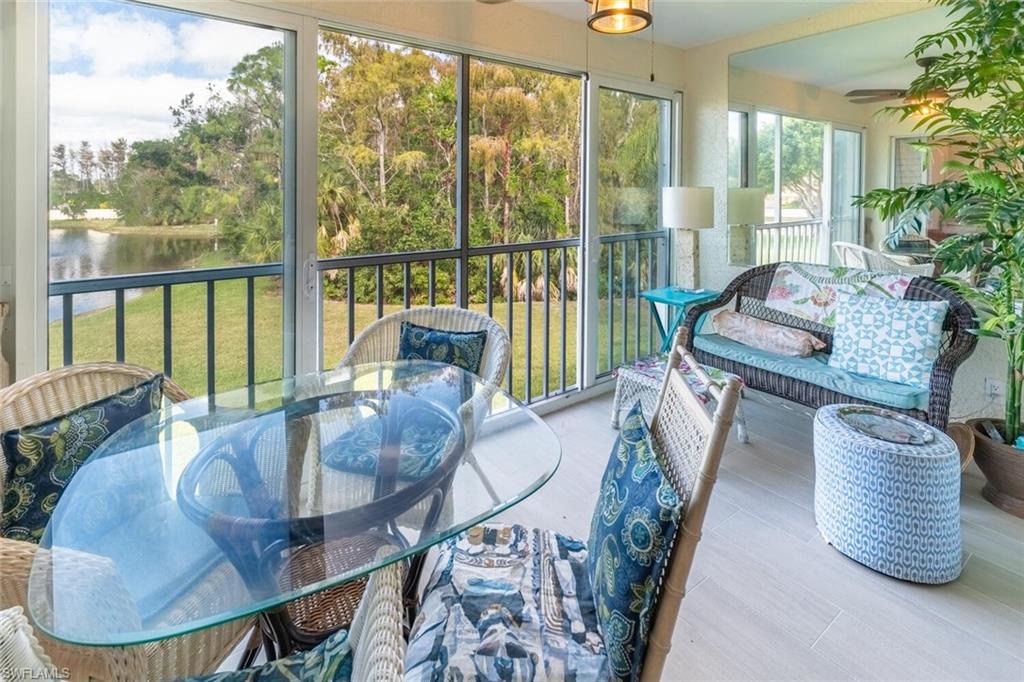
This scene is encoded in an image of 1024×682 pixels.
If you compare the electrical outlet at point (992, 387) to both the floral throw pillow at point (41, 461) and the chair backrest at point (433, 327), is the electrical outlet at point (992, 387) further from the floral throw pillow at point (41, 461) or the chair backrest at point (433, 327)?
the floral throw pillow at point (41, 461)

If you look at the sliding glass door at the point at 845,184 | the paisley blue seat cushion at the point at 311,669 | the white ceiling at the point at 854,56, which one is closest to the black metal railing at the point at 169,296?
the paisley blue seat cushion at the point at 311,669

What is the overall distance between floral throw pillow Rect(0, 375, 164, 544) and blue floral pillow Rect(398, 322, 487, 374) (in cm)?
116

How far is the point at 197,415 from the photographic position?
194 cm

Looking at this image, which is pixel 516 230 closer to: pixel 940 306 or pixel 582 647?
pixel 940 306

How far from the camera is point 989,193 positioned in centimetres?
252

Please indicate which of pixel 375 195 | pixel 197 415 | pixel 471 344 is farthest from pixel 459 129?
pixel 197 415

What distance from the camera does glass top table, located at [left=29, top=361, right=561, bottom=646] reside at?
1128mm

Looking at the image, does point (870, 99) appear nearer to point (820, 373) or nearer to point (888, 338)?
point (888, 338)

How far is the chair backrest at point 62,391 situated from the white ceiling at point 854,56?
3.94 m

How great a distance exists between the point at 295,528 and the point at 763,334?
2.94 meters

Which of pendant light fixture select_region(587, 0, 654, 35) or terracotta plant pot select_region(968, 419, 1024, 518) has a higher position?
pendant light fixture select_region(587, 0, 654, 35)

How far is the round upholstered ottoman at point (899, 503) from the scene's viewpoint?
2.12 meters

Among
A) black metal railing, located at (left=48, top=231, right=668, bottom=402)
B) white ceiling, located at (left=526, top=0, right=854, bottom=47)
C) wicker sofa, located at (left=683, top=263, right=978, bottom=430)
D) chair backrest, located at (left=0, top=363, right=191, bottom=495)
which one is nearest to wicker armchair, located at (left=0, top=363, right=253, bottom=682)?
chair backrest, located at (left=0, top=363, right=191, bottom=495)

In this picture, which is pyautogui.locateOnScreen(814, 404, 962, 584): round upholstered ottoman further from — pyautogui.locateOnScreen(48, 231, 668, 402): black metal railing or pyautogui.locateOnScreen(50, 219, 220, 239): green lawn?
pyautogui.locateOnScreen(50, 219, 220, 239): green lawn
